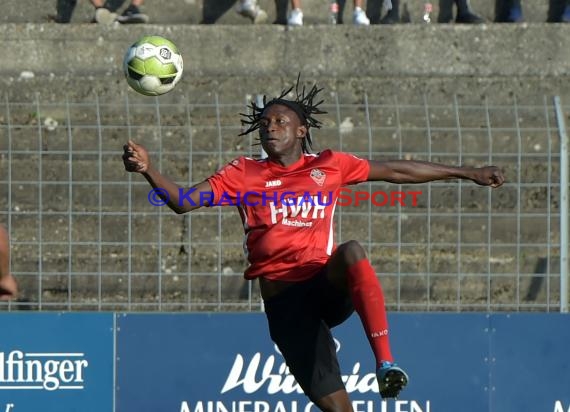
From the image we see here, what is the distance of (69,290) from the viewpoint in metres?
9.80

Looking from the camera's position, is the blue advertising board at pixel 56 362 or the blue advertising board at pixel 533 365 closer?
the blue advertising board at pixel 56 362

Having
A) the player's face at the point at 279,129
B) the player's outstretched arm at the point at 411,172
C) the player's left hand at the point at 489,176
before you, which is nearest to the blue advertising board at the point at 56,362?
the player's face at the point at 279,129

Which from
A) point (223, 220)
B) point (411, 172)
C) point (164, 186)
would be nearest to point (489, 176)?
point (411, 172)

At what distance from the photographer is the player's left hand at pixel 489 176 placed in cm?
757

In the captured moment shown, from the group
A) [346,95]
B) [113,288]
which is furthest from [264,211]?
[346,95]

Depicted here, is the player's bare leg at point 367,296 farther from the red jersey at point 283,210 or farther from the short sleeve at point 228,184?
the short sleeve at point 228,184

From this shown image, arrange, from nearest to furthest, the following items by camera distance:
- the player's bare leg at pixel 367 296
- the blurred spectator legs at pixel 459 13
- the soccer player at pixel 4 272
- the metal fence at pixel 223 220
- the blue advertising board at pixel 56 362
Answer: the soccer player at pixel 4 272
the player's bare leg at pixel 367 296
the blue advertising board at pixel 56 362
the metal fence at pixel 223 220
the blurred spectator legs at pixel 459 13

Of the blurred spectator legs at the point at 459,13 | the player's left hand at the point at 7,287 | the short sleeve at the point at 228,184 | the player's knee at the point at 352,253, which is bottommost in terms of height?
the player's left hand at the point at 7,287

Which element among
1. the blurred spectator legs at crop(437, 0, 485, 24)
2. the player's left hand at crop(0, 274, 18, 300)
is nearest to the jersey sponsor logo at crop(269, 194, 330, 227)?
the player's left hand at crop(0, 274, 18, 300)

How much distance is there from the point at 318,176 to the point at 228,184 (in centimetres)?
53

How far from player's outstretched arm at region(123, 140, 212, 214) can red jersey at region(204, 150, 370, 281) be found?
0.13 meters

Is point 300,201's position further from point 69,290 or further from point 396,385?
point 69,290

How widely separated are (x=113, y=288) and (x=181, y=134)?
1.41 m

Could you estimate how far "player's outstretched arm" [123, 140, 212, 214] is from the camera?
6828mm
